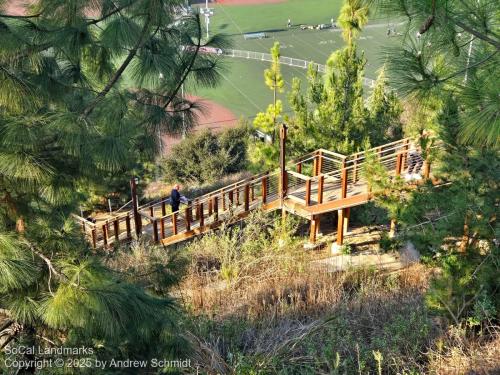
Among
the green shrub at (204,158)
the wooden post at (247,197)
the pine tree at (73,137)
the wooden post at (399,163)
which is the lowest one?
the pine tree at (73,137)

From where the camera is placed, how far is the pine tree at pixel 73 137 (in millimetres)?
3537

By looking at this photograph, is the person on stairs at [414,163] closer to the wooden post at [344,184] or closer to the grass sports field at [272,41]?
the wooden post at [344,184]

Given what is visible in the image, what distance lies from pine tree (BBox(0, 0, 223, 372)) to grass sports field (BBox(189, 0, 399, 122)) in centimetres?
1513

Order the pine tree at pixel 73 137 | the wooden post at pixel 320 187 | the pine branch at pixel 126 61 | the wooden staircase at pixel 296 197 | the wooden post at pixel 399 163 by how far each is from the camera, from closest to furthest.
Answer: the pine tree at pixel 73 137 < the pine branch at pixel 126 61 < the wooden post at pixel 399 163 < the wooden post at pixel 320 187 < the wooden staircase at pixel 296 197

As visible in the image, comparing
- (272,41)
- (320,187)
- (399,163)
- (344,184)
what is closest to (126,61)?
(320,187)

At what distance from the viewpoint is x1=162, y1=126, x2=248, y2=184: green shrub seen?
18266 mm

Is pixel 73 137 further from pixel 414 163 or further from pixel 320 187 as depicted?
pixel 414 163

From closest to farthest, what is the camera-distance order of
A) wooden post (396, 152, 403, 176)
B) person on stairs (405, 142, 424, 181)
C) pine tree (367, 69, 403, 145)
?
person on stairs (405, 142, 424, 181) < wooden post (396, 152, 403, 176) < pine tree (367, 69, 403, 145)

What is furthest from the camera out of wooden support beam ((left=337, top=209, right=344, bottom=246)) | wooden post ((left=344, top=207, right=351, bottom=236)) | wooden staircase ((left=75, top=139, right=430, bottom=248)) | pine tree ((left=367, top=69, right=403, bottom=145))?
pine tree ((left=367, top=69, right=403, bottom=145))

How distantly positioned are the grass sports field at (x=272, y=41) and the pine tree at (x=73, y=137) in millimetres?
15129

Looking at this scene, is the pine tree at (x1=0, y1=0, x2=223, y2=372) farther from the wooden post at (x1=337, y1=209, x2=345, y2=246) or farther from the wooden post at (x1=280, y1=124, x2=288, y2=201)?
the wooden post at (x1=337, y1=209, x2=345, y2=246)

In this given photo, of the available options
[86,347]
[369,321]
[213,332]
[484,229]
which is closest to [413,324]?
[369,321]

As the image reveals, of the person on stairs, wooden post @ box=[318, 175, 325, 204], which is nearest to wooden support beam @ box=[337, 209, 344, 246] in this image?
wooden post @ box=[318, 175, 325, 204]

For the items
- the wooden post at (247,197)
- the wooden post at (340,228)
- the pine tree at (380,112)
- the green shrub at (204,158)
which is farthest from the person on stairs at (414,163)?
the green shrub at (204,158)
